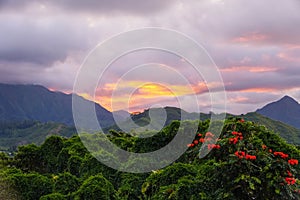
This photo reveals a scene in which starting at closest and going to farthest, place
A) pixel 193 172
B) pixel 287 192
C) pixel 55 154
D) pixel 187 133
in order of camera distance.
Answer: pixel 287 192 < pixel 193 172 < pixel 187 133 < pixel 55 154

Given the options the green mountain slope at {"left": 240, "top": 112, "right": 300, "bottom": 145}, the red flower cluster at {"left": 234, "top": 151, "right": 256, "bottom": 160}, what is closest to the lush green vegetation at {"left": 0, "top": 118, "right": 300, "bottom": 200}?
the red flower cluster at {"left": 234, "top": 151, "right": 256, "bottom": 160}

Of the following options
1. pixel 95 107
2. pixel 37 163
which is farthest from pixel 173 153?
pixel 37 163

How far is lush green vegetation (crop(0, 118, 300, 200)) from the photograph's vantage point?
9.60m

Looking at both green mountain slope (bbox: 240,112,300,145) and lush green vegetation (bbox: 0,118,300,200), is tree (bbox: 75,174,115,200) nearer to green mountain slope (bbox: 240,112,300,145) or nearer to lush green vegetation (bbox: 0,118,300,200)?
lush green vegetation (bbox: 0,118,300,200)

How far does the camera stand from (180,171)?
12.9m

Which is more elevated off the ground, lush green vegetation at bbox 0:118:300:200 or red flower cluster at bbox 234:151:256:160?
red flower cluster at bbox 234:151:256:160

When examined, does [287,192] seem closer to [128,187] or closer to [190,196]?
[190,196]

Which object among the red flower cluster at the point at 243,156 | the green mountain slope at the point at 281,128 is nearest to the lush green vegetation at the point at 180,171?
the red flower cluster at the point at 243,156

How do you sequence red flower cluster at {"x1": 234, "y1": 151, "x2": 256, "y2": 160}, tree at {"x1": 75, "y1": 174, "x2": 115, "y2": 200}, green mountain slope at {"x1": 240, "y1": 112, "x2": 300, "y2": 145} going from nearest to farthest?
1. red flower cluster at {"x1": 234, "y1": 151, "x2": 256, "y2": 160}
2. tree at {"x1": 75, "y1": 174, "x2": 115, "y2": 200}
3. green mountain slope at {"x1": 240, "y1": 112, "x2": 300, "y2": 145}

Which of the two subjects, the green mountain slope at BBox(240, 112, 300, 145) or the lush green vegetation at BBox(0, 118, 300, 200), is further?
the green mountain slope at BBox(240, 112, 300, 145)

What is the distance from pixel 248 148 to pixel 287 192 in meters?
1.88

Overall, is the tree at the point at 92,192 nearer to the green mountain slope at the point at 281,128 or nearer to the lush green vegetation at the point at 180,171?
the lush green vegetation at the point at 180,171

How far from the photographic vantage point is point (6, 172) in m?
16.3

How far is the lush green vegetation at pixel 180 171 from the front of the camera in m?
9.60
